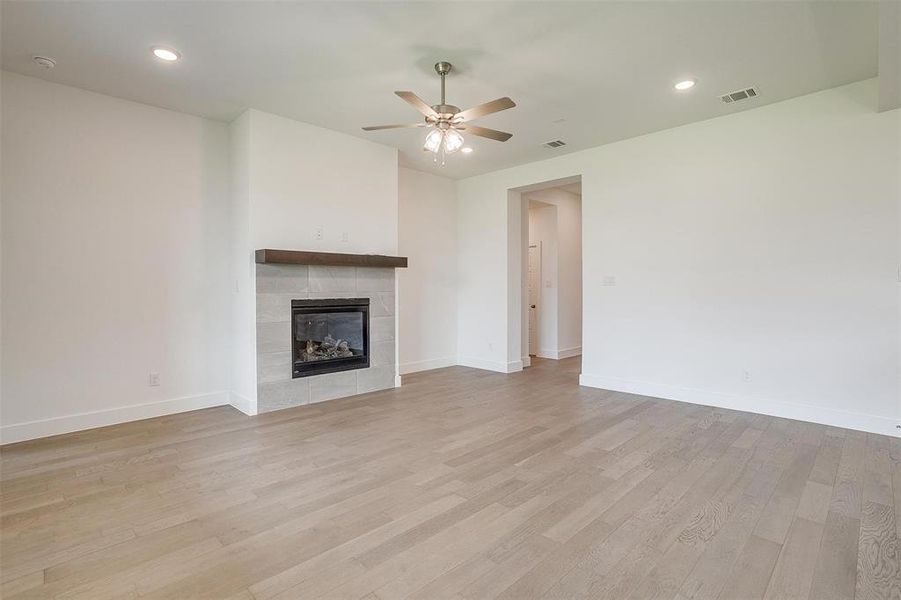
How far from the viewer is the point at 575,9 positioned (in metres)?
2.66

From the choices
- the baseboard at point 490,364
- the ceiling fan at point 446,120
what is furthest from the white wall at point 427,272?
the ceiling fan at point 446,120

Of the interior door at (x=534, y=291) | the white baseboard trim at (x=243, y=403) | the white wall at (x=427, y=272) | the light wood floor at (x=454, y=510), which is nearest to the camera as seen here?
the light wood floor at (x=454, y=510)

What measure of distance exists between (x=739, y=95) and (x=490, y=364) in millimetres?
Result: 4268

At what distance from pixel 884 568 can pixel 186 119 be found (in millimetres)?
5860

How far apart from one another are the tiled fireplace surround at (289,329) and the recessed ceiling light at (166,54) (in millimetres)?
1777

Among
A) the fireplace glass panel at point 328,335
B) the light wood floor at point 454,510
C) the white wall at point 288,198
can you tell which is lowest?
the light wood floor at point 454,510

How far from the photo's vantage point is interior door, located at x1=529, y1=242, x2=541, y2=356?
7891 mm

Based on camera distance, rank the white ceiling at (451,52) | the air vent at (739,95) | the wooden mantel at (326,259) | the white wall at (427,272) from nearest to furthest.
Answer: the white ceiling at (451,52)
the air vent at (739,95)
the wooden mantel at (326,259)
the white wall at (427,272)

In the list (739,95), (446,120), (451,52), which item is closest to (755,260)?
(739,95)

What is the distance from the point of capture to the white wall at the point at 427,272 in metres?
6.18

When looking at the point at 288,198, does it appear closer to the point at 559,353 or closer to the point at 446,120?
the point at 446,120

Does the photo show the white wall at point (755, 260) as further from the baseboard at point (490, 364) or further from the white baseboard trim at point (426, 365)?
the white baseboard trim at point (426, 365)

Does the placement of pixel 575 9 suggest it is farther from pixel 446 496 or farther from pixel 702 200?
pixel 446 496

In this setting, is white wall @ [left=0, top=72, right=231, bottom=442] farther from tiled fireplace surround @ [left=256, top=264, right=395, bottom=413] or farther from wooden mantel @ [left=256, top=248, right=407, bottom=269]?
wooden mantel @ [left=256, top=248, right=407, bottom=269]
